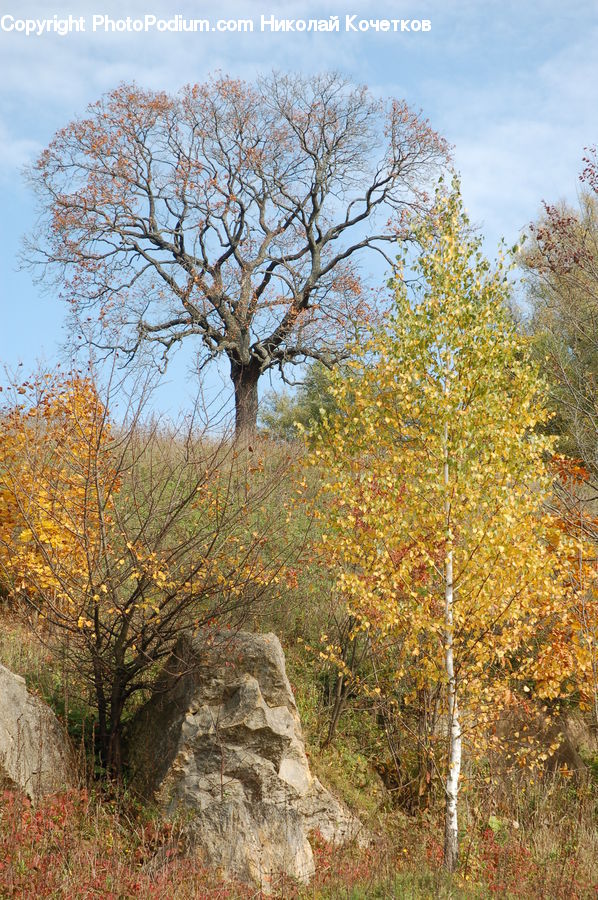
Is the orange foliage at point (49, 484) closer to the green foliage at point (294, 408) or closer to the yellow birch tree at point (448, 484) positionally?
the yellow birch tree at point (448, 484)

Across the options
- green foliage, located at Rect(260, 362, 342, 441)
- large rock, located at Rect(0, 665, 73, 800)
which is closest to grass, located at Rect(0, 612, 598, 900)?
large rock, located at Rect(0, 665, 73, 800)

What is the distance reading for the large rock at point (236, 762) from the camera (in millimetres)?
6543

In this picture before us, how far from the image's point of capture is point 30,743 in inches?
275

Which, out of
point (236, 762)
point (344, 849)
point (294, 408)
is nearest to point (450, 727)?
point (344, 849)

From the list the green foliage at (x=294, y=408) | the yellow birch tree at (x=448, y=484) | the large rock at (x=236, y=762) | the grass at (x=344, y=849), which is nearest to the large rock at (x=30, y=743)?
the grass at (x=344, y=849)

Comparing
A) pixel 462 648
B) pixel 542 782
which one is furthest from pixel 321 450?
pixel 542 782

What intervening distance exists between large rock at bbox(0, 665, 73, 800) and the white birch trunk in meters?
3.58

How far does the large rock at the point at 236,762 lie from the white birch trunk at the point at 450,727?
883 millimetres

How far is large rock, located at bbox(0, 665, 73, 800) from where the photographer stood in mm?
6621

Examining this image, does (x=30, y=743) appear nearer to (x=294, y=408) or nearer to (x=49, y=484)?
(x=49, y=484)

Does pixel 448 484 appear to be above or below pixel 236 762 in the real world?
above

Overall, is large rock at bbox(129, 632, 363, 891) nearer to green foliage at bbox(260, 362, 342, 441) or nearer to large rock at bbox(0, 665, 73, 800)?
large rock at bbox(0, 665, 73, 800)

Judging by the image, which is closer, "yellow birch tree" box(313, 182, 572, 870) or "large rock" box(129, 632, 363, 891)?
"large rock" box(129, 632, 363, 891)

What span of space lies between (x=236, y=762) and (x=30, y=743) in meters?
1.88
